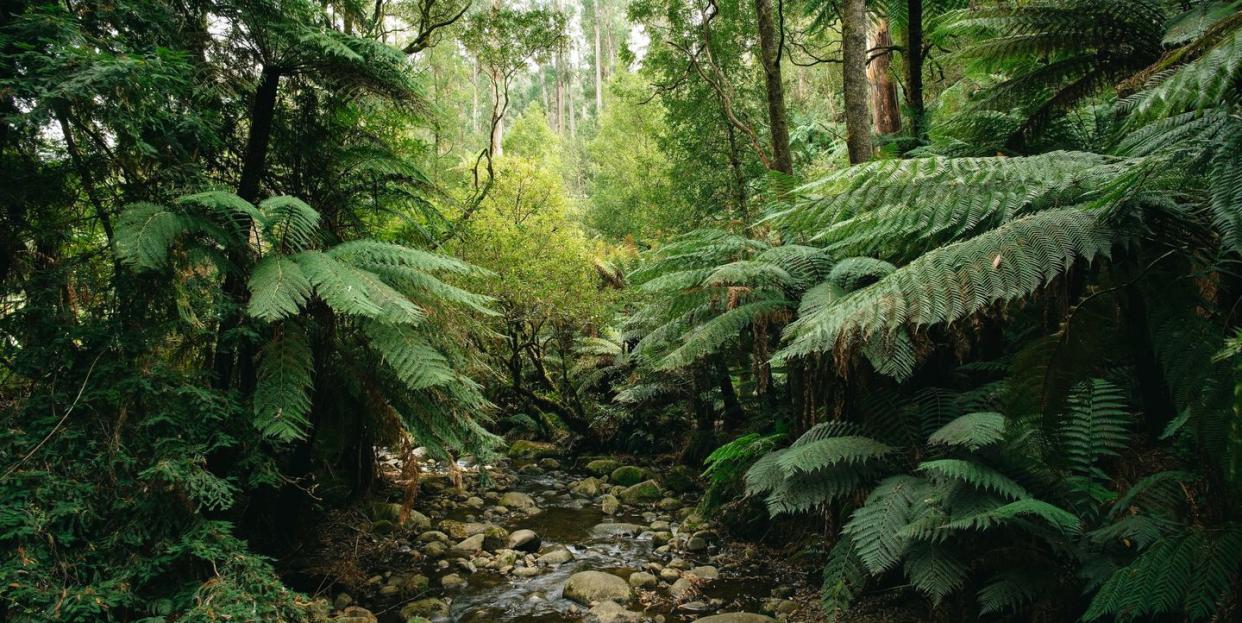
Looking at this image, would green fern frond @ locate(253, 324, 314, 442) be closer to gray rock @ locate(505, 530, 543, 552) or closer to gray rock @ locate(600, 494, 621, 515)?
gray rock @ locate(505, 530, 543, 552)

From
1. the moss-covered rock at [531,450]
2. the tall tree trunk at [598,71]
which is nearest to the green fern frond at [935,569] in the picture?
the moss-covered rock at [531,450]

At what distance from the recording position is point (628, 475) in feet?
23.2

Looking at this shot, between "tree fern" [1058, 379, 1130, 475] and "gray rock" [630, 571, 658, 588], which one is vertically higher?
"tree fern" [1058, 379, 1130, 475]

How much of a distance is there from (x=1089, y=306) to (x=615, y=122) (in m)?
15.7

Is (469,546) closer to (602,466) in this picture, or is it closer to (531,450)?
(602,466)

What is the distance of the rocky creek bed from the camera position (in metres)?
3.85

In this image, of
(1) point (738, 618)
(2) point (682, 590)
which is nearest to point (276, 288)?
(1) point (738, 618)

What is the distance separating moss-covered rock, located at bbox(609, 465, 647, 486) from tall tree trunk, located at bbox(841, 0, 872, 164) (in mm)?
4253

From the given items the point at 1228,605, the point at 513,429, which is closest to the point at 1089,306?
the point at 1228,605

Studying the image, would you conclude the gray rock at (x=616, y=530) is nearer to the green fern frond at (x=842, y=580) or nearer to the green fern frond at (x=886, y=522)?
the green fern frond at (x=842, y=580)

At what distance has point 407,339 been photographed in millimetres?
3176

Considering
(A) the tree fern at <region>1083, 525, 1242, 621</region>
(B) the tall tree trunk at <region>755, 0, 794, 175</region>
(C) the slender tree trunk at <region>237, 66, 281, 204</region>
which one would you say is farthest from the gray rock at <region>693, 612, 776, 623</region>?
(B) the tall tree trunk at <region>755, 0, 794, 175</region>

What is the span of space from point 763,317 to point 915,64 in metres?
2.28

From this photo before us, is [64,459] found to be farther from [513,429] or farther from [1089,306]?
[513,429]
